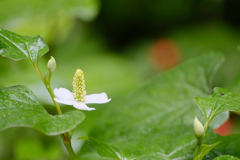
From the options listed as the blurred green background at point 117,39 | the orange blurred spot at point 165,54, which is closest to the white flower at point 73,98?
the blurred green background at point 117,39

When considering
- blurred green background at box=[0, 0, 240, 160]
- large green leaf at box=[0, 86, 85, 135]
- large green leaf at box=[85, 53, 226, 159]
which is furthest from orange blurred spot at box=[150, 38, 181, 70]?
large green leaf at box=[0, 86, 85, 135]

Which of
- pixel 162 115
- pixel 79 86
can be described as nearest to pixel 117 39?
pixel 162 115

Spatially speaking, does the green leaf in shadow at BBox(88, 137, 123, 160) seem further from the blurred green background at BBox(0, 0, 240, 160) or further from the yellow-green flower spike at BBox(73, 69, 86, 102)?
the blurred green background at BBox(0, 0, 240, 160)

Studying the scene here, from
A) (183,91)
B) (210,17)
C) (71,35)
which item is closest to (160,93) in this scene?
(183,91)

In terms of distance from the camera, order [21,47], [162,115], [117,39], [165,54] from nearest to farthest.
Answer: [21,47] < [162,115] < [165,54] < [117,39]

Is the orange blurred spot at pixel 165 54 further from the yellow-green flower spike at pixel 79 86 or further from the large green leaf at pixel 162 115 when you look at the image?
the yellow-green flower spike at pixel 79 86

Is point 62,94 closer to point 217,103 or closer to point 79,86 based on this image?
point 79,86

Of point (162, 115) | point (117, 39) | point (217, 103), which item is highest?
point (217, 103)
